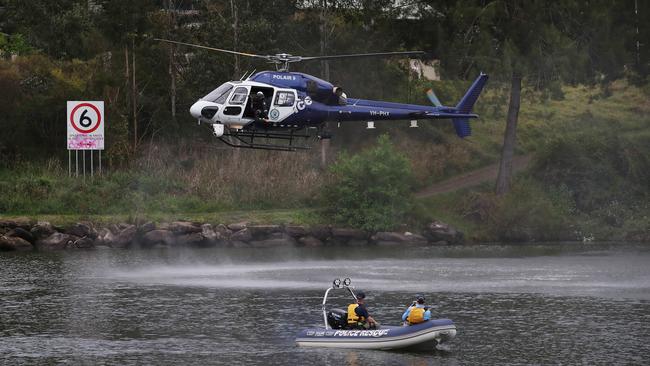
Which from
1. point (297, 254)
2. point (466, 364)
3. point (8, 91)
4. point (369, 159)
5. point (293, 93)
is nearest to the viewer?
point (466, 364)

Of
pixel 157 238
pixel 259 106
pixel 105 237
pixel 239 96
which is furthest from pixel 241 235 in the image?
pixel 239 96

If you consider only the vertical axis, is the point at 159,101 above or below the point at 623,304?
above

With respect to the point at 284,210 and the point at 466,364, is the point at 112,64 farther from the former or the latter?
the point at 466,364

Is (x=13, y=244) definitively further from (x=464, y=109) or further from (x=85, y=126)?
(x=464, y=109)

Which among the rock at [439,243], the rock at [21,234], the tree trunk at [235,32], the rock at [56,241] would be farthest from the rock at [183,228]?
the rock at [439,243]

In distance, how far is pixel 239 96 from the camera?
5938 centimetres

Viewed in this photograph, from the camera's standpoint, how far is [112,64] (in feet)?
325

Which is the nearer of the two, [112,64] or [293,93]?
[293,93]

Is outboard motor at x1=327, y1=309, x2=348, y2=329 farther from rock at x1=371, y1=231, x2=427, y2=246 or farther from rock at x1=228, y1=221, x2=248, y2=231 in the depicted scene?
rock at x1=371, y1=231, x2=427, y2=246

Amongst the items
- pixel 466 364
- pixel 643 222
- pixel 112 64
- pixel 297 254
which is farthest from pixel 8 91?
pixel 466 364

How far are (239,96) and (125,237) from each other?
27.6 meters

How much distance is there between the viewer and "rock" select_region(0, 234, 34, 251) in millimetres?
81062

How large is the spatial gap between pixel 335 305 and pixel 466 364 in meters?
16.4

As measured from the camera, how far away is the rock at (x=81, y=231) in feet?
272
